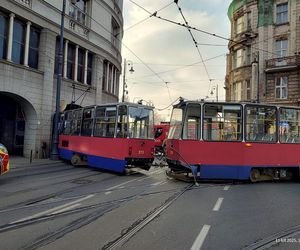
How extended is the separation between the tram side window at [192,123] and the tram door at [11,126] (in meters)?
14.4

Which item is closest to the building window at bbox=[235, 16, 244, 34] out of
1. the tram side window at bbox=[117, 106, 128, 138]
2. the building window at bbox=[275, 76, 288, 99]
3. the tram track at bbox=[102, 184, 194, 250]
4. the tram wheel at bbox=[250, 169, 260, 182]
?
the building window at bbox=[275, 76, 288, 99]

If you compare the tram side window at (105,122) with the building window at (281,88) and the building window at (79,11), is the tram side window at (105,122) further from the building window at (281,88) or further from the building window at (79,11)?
the building window at (281,88)

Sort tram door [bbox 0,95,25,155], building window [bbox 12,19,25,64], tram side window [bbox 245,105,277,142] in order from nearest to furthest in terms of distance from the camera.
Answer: tram side window [bbox 245,105,277,142], building window [bbox 12,19,25,64], tram door [bbox 0,95,25,155]

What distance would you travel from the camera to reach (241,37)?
42.1m

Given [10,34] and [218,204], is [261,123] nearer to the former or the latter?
[218,204]

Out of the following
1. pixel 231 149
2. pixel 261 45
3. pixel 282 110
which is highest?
pixel 261 45

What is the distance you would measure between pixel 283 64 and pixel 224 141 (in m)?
26.2

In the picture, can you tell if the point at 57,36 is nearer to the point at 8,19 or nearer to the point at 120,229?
the point at 8,19

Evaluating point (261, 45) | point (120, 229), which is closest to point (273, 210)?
point (120, 229)

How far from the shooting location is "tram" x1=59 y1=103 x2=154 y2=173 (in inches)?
628

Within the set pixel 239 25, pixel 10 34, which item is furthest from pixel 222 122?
pixel 239 25

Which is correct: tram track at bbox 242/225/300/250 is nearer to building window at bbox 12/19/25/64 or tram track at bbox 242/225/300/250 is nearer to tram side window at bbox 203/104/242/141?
tram side window at bbox 203/104/242/141

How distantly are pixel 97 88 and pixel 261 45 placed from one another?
19.1 m

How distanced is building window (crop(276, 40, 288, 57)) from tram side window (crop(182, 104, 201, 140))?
27380 millimetres
